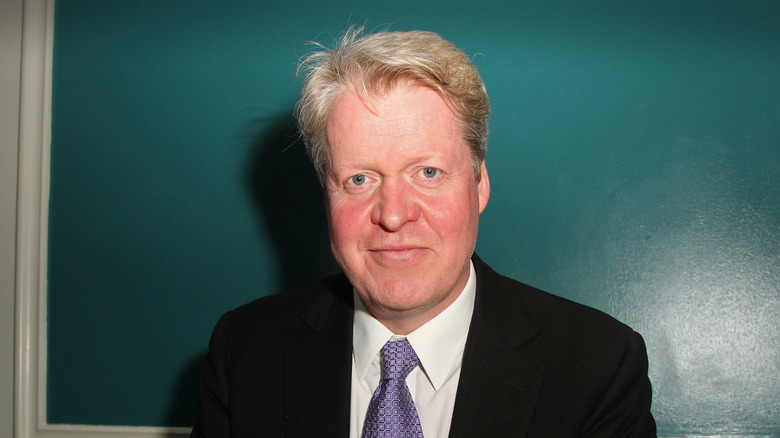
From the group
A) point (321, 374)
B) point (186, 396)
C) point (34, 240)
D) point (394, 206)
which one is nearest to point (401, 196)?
point (394, 206)

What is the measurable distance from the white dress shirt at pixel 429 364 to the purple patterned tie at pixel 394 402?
3 centimetres

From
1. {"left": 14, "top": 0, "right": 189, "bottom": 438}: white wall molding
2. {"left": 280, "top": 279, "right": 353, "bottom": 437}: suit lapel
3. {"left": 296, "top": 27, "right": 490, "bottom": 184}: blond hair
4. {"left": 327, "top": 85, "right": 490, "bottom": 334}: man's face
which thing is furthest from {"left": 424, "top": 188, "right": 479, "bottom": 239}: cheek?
{"left": 14, "top": 0, "right": 189, "bottom": 438}: white wall molding

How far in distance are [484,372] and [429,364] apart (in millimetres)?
115

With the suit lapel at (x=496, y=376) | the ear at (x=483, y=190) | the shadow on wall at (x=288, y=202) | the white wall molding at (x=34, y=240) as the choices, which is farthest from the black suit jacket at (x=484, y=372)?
the white wall molding at (x=34, y=240)

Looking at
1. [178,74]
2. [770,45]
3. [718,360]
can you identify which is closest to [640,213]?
[718,360]

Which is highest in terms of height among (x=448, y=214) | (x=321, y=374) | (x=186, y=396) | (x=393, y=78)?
(x=393, y=78)

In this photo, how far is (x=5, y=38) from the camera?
2.00 metres

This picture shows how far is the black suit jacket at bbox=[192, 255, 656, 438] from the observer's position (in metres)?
1.29

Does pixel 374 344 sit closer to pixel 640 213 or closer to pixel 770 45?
pixel 640 213

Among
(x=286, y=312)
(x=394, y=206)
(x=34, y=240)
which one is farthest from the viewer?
(x=34, y=240)

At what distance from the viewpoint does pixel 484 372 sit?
1.31 m

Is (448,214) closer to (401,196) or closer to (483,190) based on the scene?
(401,196)

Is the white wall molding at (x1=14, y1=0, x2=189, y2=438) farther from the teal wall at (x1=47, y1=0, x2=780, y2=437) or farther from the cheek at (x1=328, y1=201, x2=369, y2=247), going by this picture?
the cheek at (x1=328, y1=201, x2=369, y2=247)

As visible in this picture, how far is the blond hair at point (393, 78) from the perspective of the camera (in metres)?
1.23
